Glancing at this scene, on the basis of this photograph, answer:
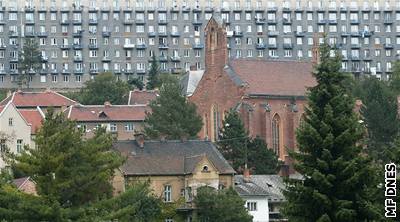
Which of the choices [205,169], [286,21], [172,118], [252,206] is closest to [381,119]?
[172,118]

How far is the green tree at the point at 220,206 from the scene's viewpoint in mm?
83875

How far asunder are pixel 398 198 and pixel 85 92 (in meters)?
103

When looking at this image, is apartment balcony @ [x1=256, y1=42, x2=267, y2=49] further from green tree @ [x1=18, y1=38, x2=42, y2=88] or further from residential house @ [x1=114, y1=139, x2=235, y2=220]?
residential house @ [x1=114, y1=139, x2=235, y2=220]

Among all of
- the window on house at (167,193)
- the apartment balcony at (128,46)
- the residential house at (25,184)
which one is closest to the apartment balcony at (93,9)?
the apartment balcony at (128,46)

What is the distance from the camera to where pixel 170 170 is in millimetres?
93500

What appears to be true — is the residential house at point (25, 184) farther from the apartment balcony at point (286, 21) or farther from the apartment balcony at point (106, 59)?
the apartment balcony at point (286, 21)

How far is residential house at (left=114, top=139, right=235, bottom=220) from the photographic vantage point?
301 ft

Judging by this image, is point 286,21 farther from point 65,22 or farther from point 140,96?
point 140,96

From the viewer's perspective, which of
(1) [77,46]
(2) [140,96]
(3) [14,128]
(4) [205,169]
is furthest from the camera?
(1) [77,46]

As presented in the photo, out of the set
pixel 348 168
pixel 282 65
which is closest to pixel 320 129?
pixel 348 168

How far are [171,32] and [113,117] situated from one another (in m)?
58.6

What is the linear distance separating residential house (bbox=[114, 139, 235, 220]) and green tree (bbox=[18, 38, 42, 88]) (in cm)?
9040

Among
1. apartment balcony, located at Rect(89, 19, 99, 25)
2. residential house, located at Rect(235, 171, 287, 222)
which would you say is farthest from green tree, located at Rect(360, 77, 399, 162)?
apartment balcony, located at Rect(89, 19, 99, 25)

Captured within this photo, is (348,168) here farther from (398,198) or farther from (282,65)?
(282,65)
